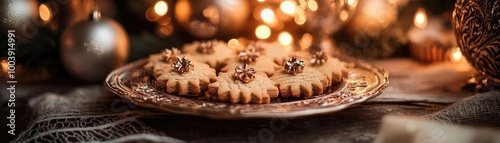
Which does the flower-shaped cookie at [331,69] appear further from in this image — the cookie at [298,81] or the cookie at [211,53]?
the cookie at [211,53]

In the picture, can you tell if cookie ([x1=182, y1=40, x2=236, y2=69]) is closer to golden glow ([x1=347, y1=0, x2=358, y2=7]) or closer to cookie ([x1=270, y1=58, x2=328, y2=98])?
cookie ([x1=270, y1=58, x2=328, y2=98])

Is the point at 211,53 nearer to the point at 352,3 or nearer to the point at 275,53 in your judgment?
the point at 275,53

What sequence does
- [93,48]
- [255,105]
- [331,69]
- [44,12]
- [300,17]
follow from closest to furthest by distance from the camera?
[255,105] < [331,69] < [93,48] < [44,12] < [300,17]

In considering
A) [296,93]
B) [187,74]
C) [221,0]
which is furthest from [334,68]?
[221,0]

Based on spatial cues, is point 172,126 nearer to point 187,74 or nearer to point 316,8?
point 187,74

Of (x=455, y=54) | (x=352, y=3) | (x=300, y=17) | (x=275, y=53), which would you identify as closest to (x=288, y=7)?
(x=300, y=17)

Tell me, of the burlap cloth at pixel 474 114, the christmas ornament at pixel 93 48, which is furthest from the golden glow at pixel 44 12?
the burlap cloth at pixel 474 114
